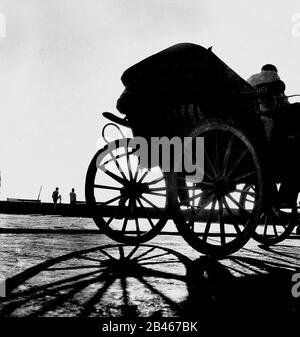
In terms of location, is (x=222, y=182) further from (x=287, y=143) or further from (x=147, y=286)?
(x=147, y=286)

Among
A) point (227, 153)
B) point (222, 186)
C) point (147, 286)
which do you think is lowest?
point (147, 286)

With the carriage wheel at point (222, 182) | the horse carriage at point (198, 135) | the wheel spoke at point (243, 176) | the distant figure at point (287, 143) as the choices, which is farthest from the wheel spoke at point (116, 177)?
the distant figure at point (287, 143)

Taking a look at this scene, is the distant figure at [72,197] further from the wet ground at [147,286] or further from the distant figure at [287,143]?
the distant figure at [287,143]

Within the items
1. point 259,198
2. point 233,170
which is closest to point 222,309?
point 259,198

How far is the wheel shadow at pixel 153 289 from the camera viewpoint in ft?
5.41

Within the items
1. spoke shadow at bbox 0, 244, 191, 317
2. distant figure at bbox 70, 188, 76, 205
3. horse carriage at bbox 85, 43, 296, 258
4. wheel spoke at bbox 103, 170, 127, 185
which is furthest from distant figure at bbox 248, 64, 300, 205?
distant figure at bbox 70, 188, 76, 205

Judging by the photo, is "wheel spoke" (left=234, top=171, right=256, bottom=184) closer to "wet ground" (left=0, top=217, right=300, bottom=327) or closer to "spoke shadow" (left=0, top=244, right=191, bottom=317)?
"wet ground" (left=0, top=217, right=300, bottom=327)

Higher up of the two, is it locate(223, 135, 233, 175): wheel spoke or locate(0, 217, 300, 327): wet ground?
locate(223, 135, 233, 175): wheel spoke

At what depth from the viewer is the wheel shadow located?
1647 millimetres

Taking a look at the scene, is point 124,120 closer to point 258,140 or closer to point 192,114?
point 192,114

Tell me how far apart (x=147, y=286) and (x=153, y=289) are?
0.09 meters

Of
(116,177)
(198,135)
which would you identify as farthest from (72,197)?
(198,135)

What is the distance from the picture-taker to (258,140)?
333cm

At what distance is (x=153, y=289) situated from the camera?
6.82ft
